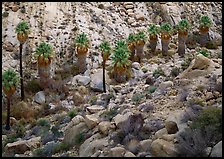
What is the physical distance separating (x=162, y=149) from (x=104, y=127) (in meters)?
6.25

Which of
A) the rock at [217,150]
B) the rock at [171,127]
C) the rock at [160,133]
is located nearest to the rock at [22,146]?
the rock at [160,133]

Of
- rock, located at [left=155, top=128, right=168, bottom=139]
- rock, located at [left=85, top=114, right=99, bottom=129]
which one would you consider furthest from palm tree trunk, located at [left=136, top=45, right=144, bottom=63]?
rock, located at [left=155, top=128, right=168, bottom=139]

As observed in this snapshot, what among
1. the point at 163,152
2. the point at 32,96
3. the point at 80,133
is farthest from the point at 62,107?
the point at 163,152

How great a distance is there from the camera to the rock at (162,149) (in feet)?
57.8

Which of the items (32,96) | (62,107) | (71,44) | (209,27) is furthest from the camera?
(209,27)

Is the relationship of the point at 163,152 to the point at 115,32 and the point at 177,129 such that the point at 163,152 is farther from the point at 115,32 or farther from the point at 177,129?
the point at 115,32

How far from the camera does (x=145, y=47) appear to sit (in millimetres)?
58500

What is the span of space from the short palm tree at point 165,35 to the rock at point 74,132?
31.0 meters

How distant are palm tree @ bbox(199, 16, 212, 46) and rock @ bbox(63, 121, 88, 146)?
124 feet

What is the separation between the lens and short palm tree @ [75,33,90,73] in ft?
165

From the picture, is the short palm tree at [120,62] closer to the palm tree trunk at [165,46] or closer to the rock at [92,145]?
the palm tree trunk at [165,46]

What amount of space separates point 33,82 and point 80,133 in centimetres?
2379

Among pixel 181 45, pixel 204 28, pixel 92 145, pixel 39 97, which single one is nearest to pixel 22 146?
pixel 92 145

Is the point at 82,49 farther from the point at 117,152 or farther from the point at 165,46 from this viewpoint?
the point at 117,152
